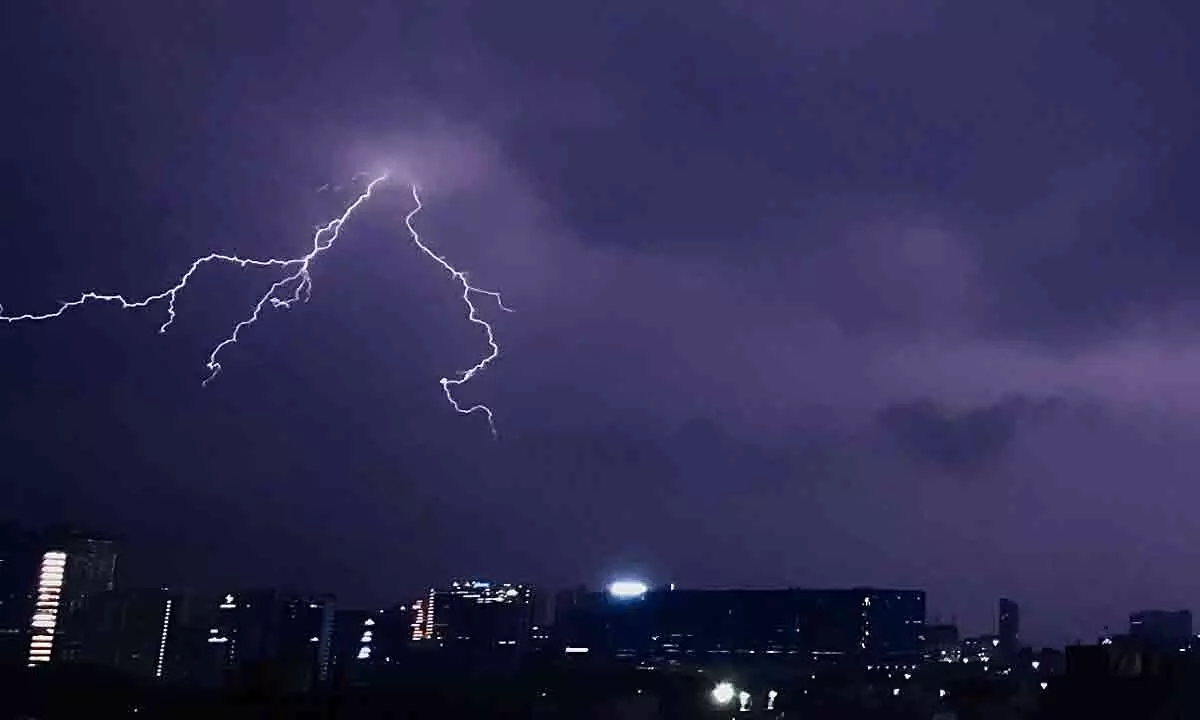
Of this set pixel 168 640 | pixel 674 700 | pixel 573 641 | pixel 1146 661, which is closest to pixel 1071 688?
pixel 1146 661

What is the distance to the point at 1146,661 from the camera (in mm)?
31859

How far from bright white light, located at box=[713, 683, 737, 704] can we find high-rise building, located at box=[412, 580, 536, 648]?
268ft

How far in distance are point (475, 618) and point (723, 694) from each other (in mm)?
92382

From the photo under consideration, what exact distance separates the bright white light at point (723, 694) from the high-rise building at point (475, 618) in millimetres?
81656

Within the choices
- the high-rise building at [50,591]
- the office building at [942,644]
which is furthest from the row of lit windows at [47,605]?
the office building at [942,644]

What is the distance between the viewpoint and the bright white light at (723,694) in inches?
2404

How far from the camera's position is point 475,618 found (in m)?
150

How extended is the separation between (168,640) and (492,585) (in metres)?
56.8

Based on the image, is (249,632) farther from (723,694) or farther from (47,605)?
(723,694)

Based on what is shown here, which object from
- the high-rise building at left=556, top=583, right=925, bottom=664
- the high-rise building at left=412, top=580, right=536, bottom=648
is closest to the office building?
the high-rise building at left=556, top=583, right=925, bottom=664

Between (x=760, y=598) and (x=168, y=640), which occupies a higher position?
(x=760, y=598)

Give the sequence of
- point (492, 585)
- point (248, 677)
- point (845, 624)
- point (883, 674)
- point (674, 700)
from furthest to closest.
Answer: point (492, 585)
point (845, 624)
point (883, 674)
point (674, 700)
point (248, 677)

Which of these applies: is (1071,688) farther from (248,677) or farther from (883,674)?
(883,674)

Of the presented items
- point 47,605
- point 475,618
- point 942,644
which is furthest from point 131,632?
point 942,644
